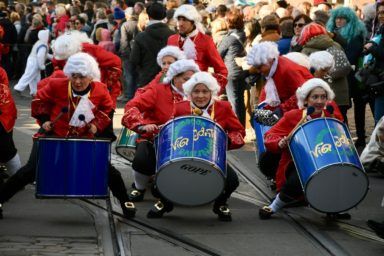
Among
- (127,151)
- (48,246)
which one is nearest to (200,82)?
(127,151)

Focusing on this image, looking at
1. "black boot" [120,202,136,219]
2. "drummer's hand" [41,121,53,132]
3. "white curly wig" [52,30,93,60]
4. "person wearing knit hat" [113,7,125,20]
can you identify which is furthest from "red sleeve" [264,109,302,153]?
"person wearing knit hat" [113,7,125,20]

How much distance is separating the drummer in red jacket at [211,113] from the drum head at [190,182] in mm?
402

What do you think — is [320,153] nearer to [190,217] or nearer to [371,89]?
[190,217]

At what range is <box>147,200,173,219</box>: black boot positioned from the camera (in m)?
9.28

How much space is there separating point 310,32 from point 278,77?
6.25ft

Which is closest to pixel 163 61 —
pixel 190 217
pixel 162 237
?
pixel 190 217

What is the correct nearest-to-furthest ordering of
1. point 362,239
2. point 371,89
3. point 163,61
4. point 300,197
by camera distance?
point 362,239 → point 300,197 → point 163,61 → point 371,89

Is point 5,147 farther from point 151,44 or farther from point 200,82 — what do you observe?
point 151,44

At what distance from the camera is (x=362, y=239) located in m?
8.59

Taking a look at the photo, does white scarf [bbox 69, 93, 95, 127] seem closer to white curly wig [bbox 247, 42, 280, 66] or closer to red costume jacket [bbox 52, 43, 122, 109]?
white curly wig [bbox 247, 42, 280, 66]

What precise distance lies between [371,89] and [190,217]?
3.62m

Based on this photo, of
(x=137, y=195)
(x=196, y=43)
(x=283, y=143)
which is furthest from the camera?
(x=196, y=43)

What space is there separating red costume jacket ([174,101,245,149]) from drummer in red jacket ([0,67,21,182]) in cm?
178

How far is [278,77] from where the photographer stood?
1049 centimetres
